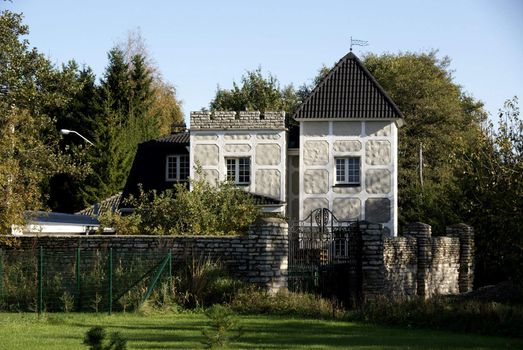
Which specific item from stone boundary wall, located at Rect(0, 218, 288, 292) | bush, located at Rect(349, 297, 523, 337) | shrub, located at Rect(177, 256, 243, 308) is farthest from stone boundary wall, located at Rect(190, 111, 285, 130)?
bush, located at Rect(349, 297, 523, 337)

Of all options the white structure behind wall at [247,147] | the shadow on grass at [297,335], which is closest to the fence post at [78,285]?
the shadow on grass at [297,335]

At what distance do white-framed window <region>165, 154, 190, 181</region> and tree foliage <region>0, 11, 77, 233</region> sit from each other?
25.2ft

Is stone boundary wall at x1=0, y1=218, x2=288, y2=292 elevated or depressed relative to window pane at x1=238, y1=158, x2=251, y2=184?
depressed

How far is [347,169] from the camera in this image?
49094mm

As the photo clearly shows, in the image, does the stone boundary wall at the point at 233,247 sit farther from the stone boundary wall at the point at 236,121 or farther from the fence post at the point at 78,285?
the stone boundary wall at the point at 236,121

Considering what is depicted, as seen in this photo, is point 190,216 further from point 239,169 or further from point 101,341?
point 101,341

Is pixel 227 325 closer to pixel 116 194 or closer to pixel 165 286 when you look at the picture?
pixel 165 286

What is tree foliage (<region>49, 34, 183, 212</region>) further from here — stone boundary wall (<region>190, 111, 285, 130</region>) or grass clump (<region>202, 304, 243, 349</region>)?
grass clump (<region>202, 304, 243, 349</region>)

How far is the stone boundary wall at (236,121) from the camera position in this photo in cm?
4859

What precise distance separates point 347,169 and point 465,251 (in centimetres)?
1541

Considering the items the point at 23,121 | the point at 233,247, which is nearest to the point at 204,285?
the point at 233,247

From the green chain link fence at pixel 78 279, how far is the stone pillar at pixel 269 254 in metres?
2.08

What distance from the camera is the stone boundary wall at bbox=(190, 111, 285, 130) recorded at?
1913 inches

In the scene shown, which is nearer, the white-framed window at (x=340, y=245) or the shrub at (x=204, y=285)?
the shrub at (x=204, y=285)
